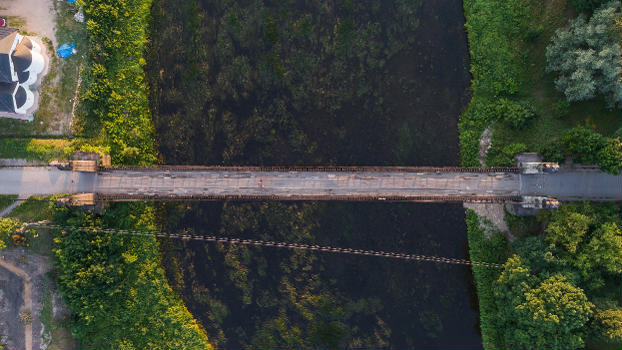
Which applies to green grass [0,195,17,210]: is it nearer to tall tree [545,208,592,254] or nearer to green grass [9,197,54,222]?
green grass [9,197,54,222]

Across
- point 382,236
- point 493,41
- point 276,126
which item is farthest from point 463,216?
point 276,126

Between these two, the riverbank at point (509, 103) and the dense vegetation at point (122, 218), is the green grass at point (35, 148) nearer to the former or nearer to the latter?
the dense vegetation at point (122, 218)

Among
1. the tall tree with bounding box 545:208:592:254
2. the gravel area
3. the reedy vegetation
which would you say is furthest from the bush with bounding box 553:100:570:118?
the gravel area

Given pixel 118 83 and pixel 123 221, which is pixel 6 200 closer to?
pixel 123 221

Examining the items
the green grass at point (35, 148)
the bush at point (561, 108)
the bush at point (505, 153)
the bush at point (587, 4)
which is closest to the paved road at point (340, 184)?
the bush at point (505, 153)

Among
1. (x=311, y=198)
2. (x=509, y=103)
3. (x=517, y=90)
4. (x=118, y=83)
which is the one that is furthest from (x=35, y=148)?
(x=517, y=90)

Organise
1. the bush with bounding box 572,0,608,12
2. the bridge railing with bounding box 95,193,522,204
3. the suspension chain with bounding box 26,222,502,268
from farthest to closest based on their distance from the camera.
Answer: the suspension chain with bounding box 26,222,502,268 → the bridge railing with bounding box 95,193,522,204 → the bush with bounding box 572,0,608,12

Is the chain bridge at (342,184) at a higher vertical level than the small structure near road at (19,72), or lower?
lower
